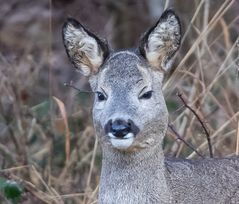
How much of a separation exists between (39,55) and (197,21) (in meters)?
3.41

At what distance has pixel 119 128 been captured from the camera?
6508 mm

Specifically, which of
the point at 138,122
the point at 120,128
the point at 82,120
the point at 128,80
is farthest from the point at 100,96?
the point at 82,120

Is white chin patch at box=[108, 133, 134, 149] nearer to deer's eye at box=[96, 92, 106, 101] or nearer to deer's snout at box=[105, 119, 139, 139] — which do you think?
deer's snout at box=[105, 119, 139, 139]

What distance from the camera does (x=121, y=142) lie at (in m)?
6.57

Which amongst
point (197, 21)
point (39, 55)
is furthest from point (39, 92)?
point (197, 21)

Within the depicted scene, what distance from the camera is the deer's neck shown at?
22.4 feet

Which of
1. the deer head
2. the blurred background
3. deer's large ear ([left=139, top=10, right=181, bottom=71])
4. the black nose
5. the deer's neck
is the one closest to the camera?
the black nose

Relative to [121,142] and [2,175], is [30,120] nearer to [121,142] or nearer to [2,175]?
[2,175]

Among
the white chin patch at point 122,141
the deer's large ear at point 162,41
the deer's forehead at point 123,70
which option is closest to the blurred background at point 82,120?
the deer's large ear at point 162,41

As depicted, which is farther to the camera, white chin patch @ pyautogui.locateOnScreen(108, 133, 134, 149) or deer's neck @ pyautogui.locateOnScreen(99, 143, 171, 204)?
deer's neck @ pyautogui.locateOnScreen(99, 143, 171, 204)

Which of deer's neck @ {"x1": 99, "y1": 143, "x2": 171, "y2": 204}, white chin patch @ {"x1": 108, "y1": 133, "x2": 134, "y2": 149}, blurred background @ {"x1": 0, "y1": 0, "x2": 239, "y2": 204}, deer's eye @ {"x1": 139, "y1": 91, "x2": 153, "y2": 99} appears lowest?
blurred background @ {"x1": 0, "y1": 0, "x2": 239, "y2": 204}

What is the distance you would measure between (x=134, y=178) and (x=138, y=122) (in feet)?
1.16

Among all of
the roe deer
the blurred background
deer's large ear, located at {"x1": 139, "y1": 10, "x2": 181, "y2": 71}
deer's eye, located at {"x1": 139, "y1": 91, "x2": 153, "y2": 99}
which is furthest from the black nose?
the blurred background

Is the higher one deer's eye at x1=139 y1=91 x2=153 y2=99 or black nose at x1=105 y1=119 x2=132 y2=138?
deer's eye at x1=139 y1=91 x2=153 y2=99
